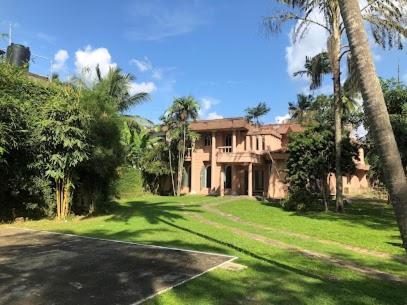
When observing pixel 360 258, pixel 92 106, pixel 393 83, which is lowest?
pixel 360 258

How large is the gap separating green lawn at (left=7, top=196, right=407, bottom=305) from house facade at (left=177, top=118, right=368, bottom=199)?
40.9ft

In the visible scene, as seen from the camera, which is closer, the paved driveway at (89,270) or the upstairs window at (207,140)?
the paved driveway at (89,270)

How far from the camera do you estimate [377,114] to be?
4.59m

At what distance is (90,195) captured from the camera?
18703 millimetres

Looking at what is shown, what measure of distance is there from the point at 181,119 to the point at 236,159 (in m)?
5.65

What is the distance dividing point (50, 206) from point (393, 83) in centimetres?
1632

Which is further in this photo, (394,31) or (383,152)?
(394,31)

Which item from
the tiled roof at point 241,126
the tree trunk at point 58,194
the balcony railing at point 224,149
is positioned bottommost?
the tree trunk at point 58,194

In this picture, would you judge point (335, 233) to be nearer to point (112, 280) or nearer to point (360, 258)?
point (360, 258)

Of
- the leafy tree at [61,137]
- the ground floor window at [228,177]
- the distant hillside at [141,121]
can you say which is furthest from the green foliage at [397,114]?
the distant hillside at [141,121]

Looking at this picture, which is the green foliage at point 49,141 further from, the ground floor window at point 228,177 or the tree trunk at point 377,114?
the ground floor window at point 228,177

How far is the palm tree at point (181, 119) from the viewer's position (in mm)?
33656

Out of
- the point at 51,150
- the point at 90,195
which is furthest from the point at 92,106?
the point at 90,195

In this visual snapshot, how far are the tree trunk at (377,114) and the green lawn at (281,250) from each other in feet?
8.07
